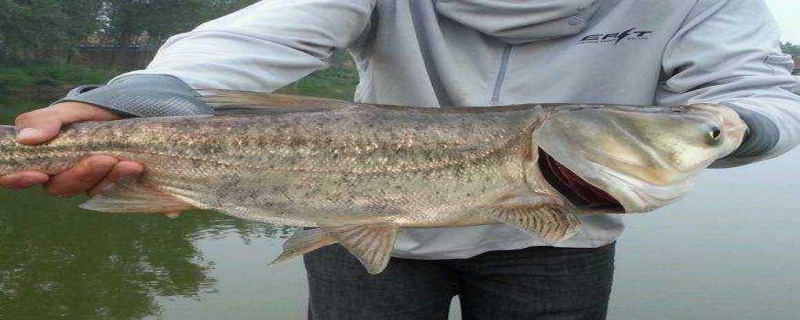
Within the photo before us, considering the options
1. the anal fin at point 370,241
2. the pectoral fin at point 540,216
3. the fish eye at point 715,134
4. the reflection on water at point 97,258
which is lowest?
the reflection on water at point 97,258

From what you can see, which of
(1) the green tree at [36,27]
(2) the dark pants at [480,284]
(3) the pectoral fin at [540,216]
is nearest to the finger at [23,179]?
(2) the dark pants at [480,284]

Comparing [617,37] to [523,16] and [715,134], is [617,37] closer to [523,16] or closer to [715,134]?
[523,16]

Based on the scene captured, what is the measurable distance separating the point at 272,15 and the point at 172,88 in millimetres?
391

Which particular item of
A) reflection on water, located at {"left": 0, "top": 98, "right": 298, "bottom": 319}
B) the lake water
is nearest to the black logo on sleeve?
the lake water

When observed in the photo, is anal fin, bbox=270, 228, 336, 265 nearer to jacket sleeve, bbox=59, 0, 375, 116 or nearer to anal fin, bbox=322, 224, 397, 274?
anal fin, bbox=322, 224, 397, 274

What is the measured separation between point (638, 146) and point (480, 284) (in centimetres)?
73

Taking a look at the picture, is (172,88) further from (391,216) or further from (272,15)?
(391,216)

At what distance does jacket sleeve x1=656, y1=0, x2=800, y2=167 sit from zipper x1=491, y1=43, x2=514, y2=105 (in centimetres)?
47

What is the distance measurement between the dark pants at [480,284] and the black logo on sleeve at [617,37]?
64 centimetres

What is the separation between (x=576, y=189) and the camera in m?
2.12

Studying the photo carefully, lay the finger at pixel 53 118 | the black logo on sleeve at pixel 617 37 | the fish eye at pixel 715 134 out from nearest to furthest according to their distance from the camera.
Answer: the fish eye at pixel 715 134 → the finger at pixel 53 118 → the black logo on sleeve at pixel 617 37

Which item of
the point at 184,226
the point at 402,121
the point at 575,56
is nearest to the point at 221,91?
the point at 402,121

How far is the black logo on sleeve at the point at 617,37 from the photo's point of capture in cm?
236

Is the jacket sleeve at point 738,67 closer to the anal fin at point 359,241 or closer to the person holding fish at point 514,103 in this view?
the person holding fish at point 514,103
